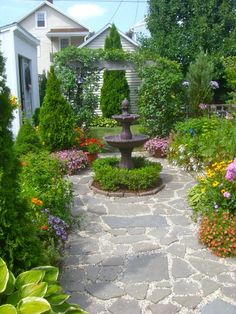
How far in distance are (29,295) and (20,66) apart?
1113 centimetres

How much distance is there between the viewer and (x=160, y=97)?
1042 cm

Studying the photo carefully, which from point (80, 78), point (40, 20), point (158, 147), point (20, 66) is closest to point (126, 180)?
point (158, 147)

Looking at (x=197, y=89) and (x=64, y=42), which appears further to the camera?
(x=64, y=42)

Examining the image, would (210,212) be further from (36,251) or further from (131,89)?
(131,89)

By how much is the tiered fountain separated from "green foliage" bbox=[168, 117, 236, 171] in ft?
4.19

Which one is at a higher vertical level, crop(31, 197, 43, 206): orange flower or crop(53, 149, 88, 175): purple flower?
crop(31, 197, 43, 206): orange flower

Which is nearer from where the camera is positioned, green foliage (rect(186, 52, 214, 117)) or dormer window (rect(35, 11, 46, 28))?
green foliage (rect(186, 52, 214, 117))

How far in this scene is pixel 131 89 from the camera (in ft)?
59.4

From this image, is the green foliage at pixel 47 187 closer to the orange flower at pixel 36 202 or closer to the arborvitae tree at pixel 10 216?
the orange flower at pixel 36 202

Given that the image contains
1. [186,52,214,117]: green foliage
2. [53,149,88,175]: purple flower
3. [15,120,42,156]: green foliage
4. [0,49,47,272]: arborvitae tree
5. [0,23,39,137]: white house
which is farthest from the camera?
[186,52,214,117]: green foliage

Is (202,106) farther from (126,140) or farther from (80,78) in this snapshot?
(126,140)

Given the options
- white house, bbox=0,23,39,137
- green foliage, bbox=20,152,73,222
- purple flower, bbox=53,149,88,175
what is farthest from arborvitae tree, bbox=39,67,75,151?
green foliage, bbox=20,152,73,222

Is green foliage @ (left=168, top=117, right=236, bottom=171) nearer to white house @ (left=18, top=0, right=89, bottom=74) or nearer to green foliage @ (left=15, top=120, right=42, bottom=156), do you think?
green foliage @ (left=15, top=120, right=42, bottom=156)

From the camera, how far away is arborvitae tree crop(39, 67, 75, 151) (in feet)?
28.3
